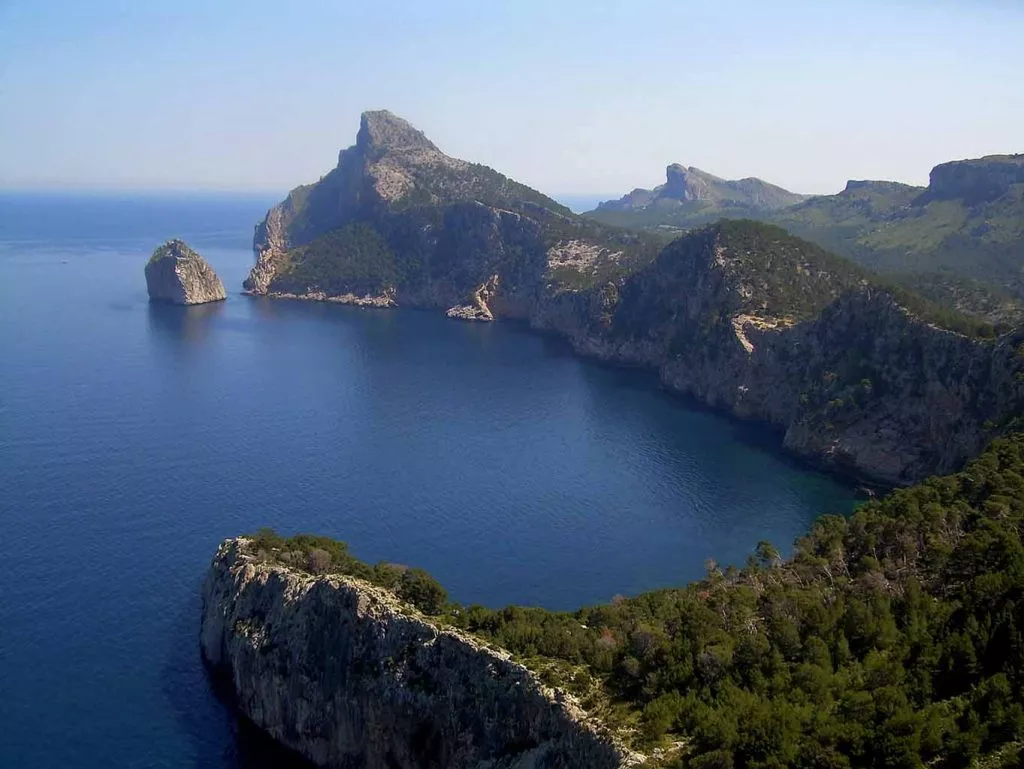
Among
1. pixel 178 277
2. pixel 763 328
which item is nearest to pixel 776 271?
pixel 763 328

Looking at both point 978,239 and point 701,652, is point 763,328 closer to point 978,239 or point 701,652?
point 701,652

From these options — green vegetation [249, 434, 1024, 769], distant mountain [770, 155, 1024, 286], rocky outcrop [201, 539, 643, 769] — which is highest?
distant mountain [770, 155, 1024, 286]

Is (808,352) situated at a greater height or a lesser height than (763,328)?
lesser

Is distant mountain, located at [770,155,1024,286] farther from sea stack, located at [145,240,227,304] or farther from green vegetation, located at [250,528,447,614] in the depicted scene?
sea stack, located at [145,240,227,304]

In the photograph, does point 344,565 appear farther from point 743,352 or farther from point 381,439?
point 743,352

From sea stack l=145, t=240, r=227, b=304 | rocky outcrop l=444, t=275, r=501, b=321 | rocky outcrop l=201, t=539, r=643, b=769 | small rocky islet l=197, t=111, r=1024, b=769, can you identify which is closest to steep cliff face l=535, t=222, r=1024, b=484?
small rocky islet l=197, t=111, r=1024, b=769

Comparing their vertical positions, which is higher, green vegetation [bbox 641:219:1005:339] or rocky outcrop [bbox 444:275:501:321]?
green vegetation [bbox 641:219:1005:339]

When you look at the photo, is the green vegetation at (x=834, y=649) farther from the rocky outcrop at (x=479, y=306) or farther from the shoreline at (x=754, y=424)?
the rocky outcrop at (x=479, y=306)
